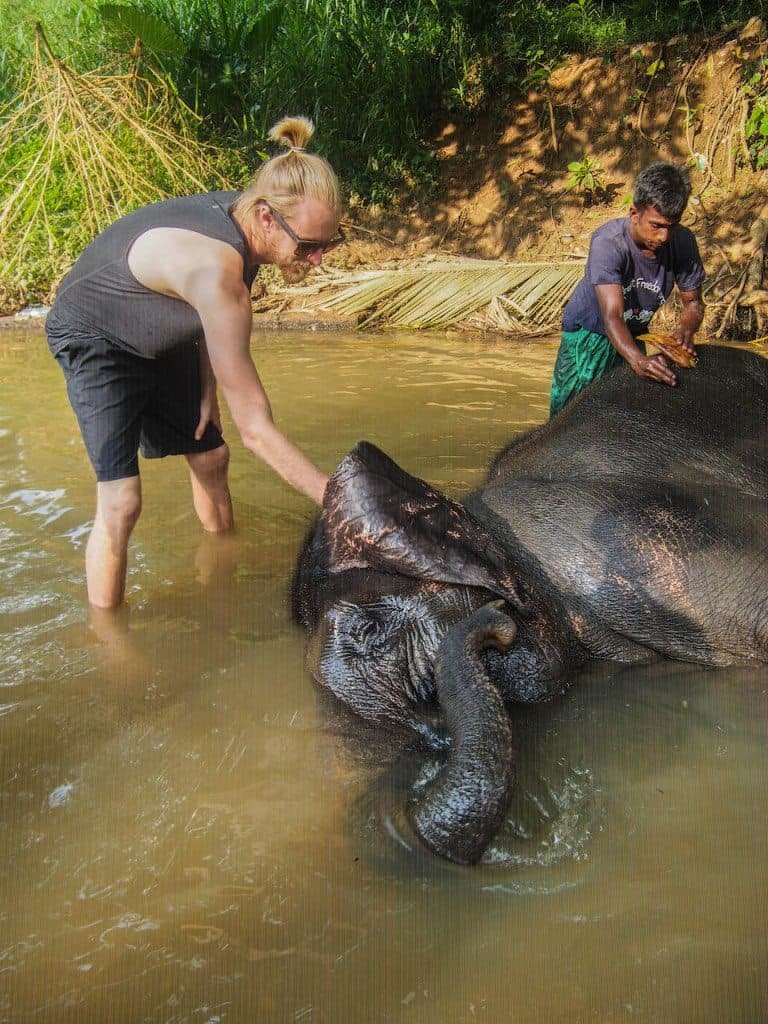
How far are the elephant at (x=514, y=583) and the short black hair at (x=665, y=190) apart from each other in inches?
40.6

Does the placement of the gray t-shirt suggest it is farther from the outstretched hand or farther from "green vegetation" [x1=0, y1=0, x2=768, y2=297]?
"green vegetation" [x1=0, y1=0, x2=768, y2=297]

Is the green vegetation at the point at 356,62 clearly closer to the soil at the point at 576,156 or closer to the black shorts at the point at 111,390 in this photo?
the soil at the point at 576,156

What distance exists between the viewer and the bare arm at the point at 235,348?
270cm

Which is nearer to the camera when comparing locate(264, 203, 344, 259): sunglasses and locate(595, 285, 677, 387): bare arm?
locate(264, 203, 344, 259): sunglasses

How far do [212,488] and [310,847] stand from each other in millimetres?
2220

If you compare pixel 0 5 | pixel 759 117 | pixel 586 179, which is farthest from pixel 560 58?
pixel 0 5

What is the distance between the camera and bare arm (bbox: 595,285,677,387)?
3746 millimetres

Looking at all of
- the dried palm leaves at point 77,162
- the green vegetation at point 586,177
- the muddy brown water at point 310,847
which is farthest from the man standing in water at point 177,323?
the green vegetation at point 586,177

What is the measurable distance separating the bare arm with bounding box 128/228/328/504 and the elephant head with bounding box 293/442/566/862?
0.47 feet

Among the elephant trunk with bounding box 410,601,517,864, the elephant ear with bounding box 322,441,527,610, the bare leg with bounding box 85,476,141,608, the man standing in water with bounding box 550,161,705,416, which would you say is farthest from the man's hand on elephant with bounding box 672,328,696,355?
the bare leg with bounding box 85,476,141,608

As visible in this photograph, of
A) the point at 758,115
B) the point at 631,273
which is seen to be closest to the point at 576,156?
the point at 758,115

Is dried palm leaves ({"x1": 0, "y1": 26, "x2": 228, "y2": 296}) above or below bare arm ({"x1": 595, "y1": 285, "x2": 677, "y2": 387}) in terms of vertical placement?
above

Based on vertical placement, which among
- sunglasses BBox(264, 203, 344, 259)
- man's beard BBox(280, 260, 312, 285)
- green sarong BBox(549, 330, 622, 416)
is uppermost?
sunglasses BBox(264, 203, 344, 259)

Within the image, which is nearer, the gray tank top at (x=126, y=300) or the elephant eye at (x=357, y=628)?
the elephant eye at (x=357, y=628)
